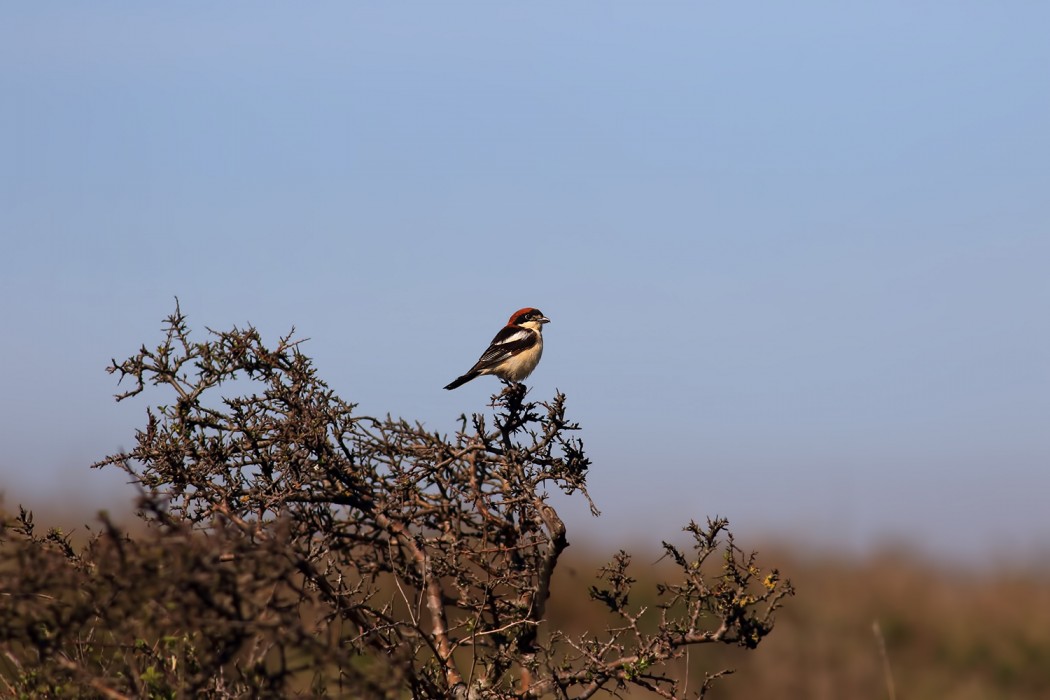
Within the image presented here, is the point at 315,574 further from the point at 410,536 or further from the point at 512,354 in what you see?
the point at 512,354

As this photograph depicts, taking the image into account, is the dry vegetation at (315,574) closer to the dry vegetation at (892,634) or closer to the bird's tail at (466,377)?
the bird's tail at (466,377)

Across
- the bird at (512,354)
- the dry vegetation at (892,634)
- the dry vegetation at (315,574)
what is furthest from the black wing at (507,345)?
the dry vegetation at (892,634)

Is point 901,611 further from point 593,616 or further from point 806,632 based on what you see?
point 593,616

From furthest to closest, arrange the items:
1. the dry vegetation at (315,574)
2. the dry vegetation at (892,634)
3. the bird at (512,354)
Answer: the dry vegetation at (892,634)
the bird at (512,354)
the dry vegetation at (315,574)

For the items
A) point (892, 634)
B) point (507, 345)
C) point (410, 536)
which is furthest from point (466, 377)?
point (892, 634)

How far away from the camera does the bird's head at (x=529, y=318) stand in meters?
10.9

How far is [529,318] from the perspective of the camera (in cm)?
1095

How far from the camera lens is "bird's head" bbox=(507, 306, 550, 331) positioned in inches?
430

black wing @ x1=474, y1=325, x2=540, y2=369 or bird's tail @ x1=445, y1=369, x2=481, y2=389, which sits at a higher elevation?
black wing @ x1=474, y1=325, x2=540, y2=369

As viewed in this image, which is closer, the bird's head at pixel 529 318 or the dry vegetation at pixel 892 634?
the bird's head at pixel 529 318

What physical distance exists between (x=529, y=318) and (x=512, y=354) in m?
0.59

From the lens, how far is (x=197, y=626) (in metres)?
3.50

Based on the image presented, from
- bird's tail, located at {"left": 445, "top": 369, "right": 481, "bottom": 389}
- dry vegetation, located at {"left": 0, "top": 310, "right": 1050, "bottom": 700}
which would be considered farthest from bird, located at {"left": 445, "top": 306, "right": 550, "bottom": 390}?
dry vegetation, located at {"left": 0, "top": 310, "right": 1050, "bottom": 700}

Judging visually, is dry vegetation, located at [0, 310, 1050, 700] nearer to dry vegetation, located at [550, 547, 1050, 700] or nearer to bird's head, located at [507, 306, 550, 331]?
bird's head, located at [507, 306, 550, 331]
